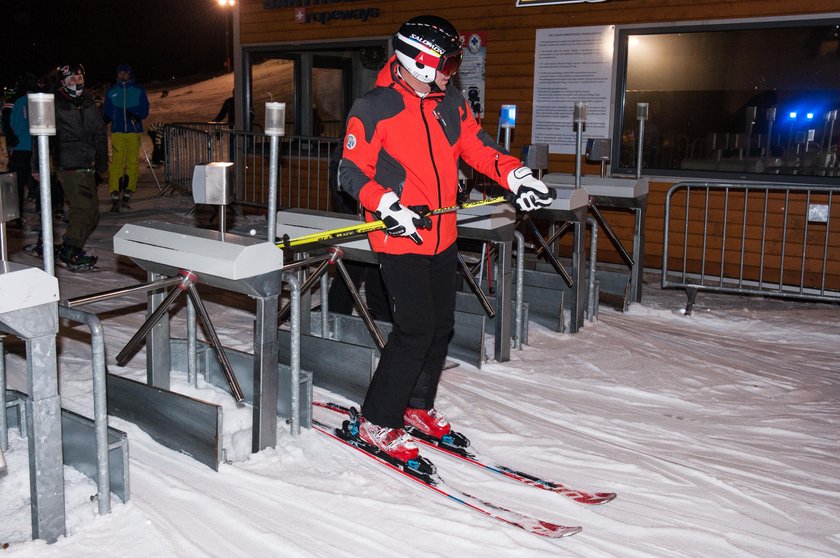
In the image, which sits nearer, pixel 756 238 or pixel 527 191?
pixel 527 191

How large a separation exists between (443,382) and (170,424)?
5.66ft

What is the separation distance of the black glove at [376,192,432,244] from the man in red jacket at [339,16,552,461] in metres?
0.07

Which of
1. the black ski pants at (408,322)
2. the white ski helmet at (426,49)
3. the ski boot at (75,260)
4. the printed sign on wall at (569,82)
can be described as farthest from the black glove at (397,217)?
the printed sign on wall at (569,82)

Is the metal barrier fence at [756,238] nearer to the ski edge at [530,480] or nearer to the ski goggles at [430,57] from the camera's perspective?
the ski edge at [530,480]

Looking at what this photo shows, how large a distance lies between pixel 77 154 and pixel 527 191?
482cm

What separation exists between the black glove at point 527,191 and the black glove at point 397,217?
0.68 m

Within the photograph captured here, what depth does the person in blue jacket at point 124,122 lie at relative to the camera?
37.0ft

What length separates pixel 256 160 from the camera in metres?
12.0

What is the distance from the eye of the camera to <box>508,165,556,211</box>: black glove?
381 cm

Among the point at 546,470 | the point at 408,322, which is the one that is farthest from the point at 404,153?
the point at 546,470

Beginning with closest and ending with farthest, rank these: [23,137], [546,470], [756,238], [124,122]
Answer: [546,470]
[756,238]
[23,137]
[124,122]

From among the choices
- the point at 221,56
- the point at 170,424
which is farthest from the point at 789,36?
the point at 221,56

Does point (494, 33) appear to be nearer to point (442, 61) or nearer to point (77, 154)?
point (77, 154)

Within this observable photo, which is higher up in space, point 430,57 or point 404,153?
point 430,57
